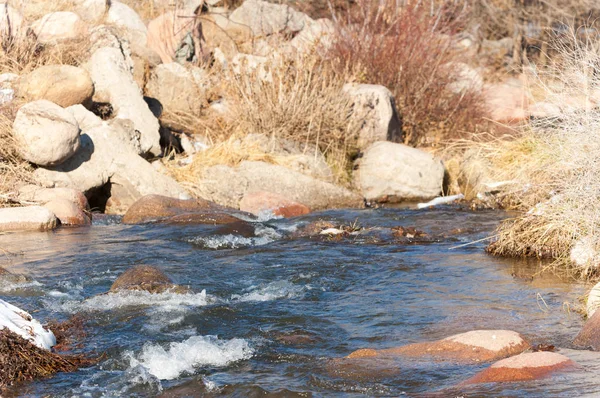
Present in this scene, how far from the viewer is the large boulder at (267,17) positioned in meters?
17.3

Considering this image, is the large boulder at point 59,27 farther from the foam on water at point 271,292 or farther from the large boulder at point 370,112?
the foam on water at point 271,292

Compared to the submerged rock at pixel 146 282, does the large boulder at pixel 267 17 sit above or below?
above

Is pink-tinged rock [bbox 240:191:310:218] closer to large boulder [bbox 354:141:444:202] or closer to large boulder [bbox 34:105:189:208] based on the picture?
large boulder [bbox 34:105:189:208]

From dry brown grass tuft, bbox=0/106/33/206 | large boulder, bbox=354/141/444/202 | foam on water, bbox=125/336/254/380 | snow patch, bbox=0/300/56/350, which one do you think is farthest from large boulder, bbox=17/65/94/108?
foam on water, bbox=125/336/254/380

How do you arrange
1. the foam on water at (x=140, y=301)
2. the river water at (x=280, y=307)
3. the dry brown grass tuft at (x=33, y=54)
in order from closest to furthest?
1. the river water at (x=280, y=307)
2. the foam on water at (x=140, y=301)
3. the dry brown grass tuft at (x=33, y=54)

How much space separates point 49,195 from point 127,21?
631 cm

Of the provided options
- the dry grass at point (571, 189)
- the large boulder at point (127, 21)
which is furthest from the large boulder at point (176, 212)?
the large boulder at point (127, 21)

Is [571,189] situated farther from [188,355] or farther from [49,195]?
[49,195]

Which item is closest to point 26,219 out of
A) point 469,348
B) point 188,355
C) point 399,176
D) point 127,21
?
point 188,355

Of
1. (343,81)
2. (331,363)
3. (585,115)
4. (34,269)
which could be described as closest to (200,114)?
(343,81)

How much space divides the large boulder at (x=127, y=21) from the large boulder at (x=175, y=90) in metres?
1.04

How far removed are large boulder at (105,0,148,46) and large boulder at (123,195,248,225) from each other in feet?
18.4

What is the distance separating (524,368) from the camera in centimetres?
443

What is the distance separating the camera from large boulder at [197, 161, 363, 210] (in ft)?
37.4
